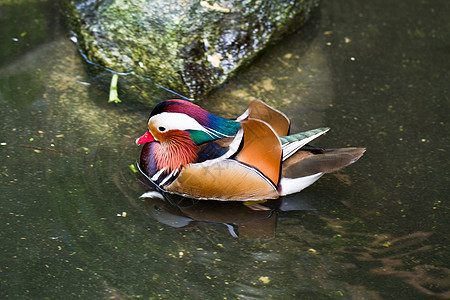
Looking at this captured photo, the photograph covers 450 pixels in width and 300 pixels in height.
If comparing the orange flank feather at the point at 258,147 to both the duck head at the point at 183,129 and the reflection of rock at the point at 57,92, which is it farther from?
the reflection of rock at the point at 57,92

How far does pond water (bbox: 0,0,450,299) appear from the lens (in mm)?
2891

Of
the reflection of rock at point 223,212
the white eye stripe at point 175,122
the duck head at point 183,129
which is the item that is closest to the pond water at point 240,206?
the reflection of rock at point 223,212

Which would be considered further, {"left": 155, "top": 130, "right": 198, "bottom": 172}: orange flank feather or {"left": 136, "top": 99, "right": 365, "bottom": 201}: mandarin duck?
{"left": 155, "top": 130, "right": 198, "bottom": 172}: orange flank feather

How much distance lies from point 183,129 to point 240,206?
0.59m

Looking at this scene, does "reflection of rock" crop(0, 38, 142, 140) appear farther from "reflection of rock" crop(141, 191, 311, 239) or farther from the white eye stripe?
"reflection of rock" crop(141, 191, 311, 239)

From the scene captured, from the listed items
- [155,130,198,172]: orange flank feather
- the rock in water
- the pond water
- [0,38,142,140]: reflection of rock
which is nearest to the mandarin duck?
[155,130,198,172]: orange flank feather

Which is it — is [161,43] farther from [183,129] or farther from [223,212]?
[223,212]

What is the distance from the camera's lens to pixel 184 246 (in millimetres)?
3098

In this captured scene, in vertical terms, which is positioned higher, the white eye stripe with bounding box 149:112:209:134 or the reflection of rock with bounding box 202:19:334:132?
the white eye stripe with bounding box 149:112:209:134

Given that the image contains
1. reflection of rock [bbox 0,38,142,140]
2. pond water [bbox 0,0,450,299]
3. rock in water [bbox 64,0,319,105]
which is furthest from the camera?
rock in water [bbox 64,0,319,105]

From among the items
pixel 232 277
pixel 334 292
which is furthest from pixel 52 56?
pixel 334 292

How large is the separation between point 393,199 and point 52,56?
2.94 m

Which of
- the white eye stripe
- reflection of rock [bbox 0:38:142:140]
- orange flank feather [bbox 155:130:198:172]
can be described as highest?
the white eye stripe

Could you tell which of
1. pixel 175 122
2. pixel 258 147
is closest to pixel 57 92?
pixel 175 122
